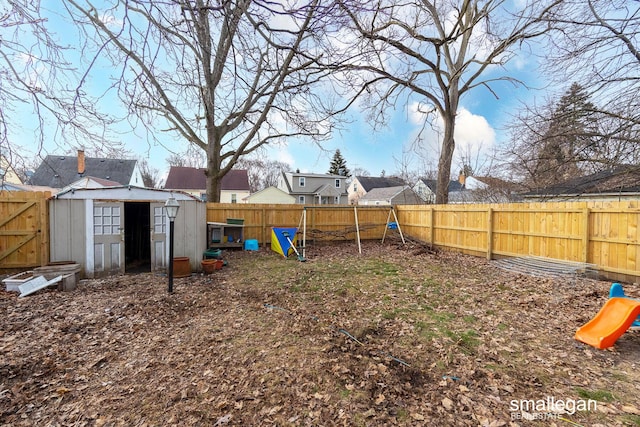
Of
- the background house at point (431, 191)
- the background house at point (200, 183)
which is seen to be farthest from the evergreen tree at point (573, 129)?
the background house at point (200, 183)

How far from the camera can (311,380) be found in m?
2.69

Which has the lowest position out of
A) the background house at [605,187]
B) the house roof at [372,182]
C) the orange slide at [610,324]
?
the orange slide at [610,324]

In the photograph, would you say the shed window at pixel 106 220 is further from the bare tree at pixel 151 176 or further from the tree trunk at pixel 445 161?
the bare tree at pixel 151 176

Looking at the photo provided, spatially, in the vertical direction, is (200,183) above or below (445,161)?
above

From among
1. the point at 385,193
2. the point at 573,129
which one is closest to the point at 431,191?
the point at 385,193

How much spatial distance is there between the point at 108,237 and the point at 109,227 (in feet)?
0.80

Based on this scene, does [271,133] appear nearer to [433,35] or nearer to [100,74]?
[433,35]

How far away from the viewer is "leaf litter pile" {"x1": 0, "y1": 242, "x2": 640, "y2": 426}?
228cm

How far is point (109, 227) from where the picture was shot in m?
6.48

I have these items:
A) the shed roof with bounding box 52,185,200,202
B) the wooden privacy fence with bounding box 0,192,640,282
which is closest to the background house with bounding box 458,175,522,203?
the wooden privacy fence with bounding box 0,192,640,282

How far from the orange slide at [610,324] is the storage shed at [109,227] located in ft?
24.8

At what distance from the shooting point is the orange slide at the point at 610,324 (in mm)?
3062

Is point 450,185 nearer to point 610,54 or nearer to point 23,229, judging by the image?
point 610,54

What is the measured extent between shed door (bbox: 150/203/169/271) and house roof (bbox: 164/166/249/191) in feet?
→ 76.1
